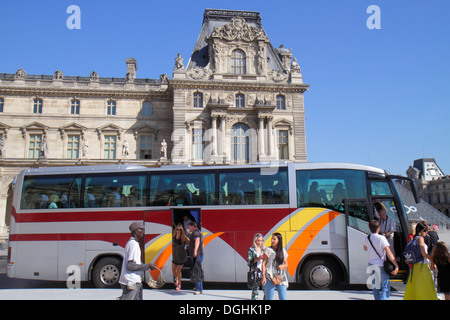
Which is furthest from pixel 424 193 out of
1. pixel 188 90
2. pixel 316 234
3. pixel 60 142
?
→ pixel 316 234

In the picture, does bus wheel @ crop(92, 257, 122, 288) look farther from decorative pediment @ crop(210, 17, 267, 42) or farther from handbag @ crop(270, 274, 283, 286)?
decorative pediment @ crop(210, 17, 267, 42)

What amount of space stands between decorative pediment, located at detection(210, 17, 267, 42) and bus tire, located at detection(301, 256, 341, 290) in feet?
96.6

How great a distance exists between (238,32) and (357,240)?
98.6ft

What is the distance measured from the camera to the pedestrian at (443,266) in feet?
23.2

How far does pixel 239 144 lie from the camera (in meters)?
35.4

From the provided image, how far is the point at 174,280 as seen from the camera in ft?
37.6

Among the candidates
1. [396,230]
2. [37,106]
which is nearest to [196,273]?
[396,230]

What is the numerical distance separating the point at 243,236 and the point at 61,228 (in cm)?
604

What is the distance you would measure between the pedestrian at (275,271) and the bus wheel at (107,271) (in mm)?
6256

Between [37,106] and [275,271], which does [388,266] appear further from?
[37,106]

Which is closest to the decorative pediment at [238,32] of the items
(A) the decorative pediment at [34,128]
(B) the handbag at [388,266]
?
(A) the decorative pediment at [34,128]

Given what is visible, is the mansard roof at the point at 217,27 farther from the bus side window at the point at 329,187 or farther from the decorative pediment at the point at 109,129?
the bus side window at the point at 329,187

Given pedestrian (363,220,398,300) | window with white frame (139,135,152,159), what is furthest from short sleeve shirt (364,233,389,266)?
window with white frame (139,135,152,159)
